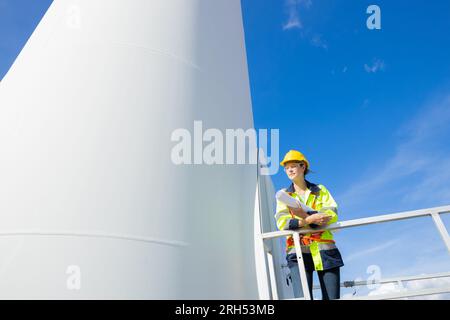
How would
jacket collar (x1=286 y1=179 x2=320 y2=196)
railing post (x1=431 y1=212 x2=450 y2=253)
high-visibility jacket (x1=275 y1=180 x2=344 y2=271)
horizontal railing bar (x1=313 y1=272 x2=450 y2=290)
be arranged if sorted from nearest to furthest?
railing post (x1=431 y1=212 x2=450 y2=253), high-visibility jacket (x1=275 y1=180 x2=344 y2=271), jacket collar (x1=286 y1=179 x2=320 y2=196), horizontal railing bar (x1=313 y1=272 x2=450 y2=290)

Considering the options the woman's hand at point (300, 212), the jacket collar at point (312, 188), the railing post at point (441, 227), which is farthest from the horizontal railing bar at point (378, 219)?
the jacket collar at point (312, 188)

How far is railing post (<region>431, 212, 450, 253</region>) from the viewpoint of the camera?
255cm

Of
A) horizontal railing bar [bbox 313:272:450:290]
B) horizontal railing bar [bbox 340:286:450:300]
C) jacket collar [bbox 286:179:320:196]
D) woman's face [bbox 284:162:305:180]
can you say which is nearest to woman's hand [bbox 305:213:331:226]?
jacket collar [bbox 286:179:320:196]

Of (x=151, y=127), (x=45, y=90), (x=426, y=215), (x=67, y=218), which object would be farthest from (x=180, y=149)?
(x=426, y=215)

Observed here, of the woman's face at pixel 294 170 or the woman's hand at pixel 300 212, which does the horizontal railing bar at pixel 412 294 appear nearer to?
the woman's hand at pixel 300 212

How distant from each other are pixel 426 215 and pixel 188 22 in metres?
3.47

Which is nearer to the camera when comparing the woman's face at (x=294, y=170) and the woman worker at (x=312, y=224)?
the woman worker at (x=312, y=224)

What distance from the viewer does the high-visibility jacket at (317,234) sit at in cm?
277

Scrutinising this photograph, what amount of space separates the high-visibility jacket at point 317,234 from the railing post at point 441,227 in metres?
0.86

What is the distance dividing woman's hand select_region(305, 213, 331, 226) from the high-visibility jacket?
0.16 ft

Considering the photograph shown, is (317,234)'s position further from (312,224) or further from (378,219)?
(378,219)

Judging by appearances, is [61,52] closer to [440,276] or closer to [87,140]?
[87,140]

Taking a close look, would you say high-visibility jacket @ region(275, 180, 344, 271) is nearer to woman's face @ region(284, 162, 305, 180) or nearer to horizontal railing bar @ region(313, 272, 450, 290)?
woman's face @ region(284, 162, 305, 180)
